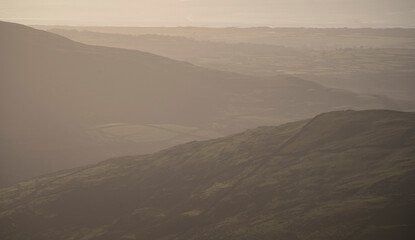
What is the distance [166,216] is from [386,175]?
39.7 metres

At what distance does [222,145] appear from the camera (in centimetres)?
11338

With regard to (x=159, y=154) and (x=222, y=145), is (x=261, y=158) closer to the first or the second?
(x=222, y=145)

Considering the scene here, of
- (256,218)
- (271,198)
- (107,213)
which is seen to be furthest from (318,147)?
(107,213)

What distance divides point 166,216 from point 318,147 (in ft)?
122

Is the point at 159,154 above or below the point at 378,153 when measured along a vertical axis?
below

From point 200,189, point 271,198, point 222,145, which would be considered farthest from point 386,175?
point 222,145

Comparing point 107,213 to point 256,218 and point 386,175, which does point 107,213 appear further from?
point 386,175

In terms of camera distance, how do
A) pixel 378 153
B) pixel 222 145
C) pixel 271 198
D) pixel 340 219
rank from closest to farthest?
1. pixel 340 219
2. pixel 271 198
3. pixel 378 153
4. pixel 222 145

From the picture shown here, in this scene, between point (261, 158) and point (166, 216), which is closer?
point (166, 216)

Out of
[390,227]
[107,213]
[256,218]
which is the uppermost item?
[390,227]

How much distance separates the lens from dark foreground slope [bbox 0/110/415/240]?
207ft

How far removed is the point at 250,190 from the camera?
82.7 meters

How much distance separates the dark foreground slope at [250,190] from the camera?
63.0m

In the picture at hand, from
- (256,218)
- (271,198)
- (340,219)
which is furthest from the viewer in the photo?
(271,198)
